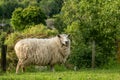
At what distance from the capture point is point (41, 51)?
818 inches

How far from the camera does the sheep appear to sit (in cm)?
2050

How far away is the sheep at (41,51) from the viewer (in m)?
20.5

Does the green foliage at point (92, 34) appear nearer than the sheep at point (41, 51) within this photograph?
No

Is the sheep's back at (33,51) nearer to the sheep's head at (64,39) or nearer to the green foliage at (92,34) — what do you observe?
the sheep's head at (64,39)

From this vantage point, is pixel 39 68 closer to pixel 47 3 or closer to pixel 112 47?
pixel 112 47

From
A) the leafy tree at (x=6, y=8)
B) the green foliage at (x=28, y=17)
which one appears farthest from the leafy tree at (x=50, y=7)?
the green foliage at (x=28, y=17)

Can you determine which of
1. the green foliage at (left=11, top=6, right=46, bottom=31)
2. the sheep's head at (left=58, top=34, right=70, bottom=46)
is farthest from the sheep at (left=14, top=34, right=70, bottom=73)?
the green foliage at (left=11, top=6, right=46, bottom=31)

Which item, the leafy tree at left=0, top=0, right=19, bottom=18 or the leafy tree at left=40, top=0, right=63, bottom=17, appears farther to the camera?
the leafy tree at left=0, top=0, right=19, bottom=18

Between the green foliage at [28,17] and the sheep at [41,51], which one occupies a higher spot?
the green foliage at [28,17]

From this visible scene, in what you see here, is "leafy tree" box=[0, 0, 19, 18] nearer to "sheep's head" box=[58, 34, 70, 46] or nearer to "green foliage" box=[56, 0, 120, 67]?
"green foliage" box=[56, 0, 120, 67]

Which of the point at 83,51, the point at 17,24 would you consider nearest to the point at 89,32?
the point at 83,51

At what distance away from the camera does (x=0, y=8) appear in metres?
165

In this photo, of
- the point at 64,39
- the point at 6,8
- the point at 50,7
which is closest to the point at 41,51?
the point at 64,39

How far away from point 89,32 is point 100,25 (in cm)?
137
